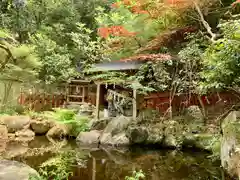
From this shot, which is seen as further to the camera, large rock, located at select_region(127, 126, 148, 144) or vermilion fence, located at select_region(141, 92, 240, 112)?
vermilion fence, located at select_region(141, 92, 240, 112)

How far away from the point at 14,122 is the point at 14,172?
781 centimetres

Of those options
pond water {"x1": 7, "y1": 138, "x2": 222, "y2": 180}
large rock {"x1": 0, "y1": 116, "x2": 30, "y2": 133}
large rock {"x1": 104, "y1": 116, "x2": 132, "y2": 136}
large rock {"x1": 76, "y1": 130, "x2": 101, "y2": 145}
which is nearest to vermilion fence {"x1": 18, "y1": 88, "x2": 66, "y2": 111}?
large rock {"x1": 0, "y1": 116, "x2": 30, "y2": 133}

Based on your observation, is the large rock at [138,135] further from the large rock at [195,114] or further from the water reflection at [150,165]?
the large rock at [195,114]

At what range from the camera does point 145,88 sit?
1035 centimetres

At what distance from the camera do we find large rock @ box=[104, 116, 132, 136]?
10401mm

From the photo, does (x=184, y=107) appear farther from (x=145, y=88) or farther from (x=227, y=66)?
(x=227, y=66)

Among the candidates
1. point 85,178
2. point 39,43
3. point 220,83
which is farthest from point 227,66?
point 39,43

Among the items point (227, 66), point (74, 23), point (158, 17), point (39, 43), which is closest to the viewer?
point (227, 66)

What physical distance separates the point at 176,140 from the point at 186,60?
9.26 ft

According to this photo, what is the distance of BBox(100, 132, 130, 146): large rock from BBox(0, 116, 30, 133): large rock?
11.9 feet

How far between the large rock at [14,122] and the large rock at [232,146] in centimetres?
838

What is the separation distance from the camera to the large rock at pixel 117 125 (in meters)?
10.4

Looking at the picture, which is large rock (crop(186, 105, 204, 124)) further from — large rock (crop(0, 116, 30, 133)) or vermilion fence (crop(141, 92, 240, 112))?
large rock (crop(0, 116, 30, 133))

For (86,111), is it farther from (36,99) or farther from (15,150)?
(15,150)
